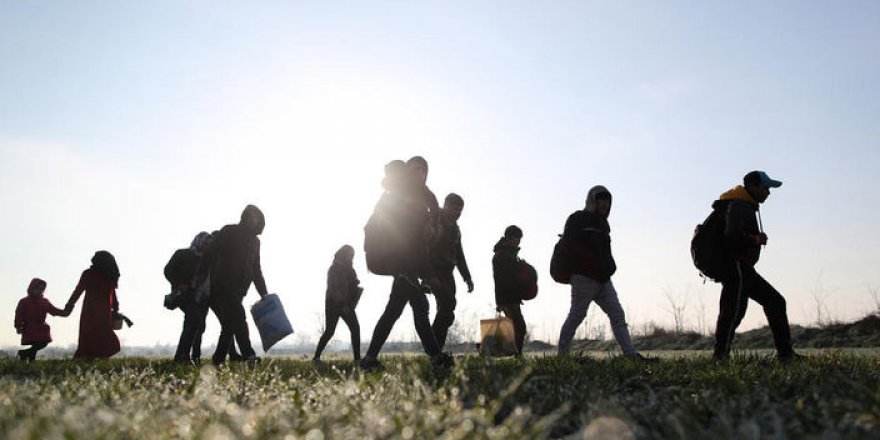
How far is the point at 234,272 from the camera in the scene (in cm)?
872

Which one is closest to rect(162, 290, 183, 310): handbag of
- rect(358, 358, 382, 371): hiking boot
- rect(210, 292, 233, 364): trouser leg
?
rect(210, 292, 233, 364): trouser leg

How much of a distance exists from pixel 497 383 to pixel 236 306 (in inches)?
226

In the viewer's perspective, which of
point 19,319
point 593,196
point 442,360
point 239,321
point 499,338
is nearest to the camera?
point 442,360

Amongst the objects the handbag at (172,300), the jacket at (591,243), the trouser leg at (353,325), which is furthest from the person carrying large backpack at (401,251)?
the trouser leg at (353,325)

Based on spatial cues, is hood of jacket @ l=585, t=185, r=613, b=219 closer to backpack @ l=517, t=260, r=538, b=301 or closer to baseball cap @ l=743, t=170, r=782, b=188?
baseball cap @ l=743, t=170, r=782, b=188

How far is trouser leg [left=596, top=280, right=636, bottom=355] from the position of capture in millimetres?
8148

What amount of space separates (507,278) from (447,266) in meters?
2.03

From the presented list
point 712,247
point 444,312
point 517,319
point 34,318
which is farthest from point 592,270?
point 34,318

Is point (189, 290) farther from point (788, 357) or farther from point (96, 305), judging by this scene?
point (788, 357)

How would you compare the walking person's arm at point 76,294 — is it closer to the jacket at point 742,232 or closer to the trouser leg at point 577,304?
the trouser leg at point 577,304

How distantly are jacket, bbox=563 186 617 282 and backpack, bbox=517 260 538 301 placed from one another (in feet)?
7.54

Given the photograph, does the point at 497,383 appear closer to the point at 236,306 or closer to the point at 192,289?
the point at 236,306

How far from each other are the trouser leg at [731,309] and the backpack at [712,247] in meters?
0.13

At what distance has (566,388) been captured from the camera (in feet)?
13.1
